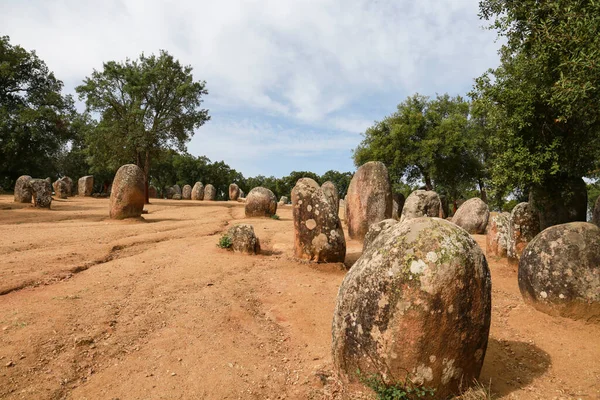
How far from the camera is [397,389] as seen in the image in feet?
11.0

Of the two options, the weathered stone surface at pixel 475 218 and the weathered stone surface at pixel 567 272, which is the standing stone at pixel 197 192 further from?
the weathered stone surface at pixel 567 272

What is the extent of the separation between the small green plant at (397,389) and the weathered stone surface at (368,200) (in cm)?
1057

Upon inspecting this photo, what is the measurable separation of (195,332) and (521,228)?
889 centimetres

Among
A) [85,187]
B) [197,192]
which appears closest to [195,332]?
[85,187]

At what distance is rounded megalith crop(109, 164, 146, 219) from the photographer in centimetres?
1509

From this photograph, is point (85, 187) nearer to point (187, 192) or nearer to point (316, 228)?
point (187, 192)

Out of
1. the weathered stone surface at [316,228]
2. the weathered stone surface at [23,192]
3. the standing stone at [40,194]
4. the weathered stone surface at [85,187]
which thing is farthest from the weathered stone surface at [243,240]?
the weathered stone surface at [85,187]

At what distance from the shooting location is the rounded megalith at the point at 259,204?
1934cm

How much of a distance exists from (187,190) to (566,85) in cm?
4296

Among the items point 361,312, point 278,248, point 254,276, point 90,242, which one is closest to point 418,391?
point 361,312

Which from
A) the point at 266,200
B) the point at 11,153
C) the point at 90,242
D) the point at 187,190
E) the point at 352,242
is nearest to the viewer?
the point at 90,242

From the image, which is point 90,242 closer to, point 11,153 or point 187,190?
point 11,153

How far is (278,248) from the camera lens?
36.6 feet

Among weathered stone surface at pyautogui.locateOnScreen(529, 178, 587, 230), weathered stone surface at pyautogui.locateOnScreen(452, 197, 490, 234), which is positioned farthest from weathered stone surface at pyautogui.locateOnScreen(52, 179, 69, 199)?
weathered stone surface at pyautogui.locateOnScreen(529, 178, 587, 230)
